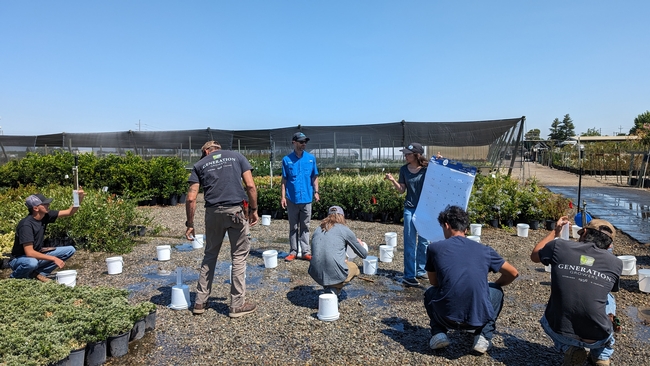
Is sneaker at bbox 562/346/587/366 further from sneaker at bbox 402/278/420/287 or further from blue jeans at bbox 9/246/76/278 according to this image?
blue jeans at bbox 9/246/76/278

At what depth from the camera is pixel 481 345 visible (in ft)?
12.1

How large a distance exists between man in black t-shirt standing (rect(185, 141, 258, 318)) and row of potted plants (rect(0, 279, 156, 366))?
75cm

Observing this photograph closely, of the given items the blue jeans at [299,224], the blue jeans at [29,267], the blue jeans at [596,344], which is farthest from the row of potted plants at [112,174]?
the blue jeans at [596,344]

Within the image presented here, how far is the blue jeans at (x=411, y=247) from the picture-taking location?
18.2ft

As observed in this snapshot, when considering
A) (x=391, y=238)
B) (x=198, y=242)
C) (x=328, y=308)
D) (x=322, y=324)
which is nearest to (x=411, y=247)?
(x=328, y=308)

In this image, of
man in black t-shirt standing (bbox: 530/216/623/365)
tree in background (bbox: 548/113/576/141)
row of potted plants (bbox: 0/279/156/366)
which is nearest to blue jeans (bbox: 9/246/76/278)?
row of potted plants (bbox: 0/279/156/366)

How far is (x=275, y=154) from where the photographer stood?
57.6ft

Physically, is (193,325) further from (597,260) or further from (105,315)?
(597,260)

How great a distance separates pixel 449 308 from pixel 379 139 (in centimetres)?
1337

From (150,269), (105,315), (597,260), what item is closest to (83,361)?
(105,315)

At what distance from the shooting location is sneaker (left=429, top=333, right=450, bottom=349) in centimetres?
372

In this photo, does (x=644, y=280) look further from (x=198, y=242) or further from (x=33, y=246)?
(x=33, y=246)

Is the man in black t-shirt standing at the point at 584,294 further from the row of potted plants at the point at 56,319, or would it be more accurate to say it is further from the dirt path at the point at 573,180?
the dirt path at the point at 573,180

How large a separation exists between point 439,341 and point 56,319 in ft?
10.0
